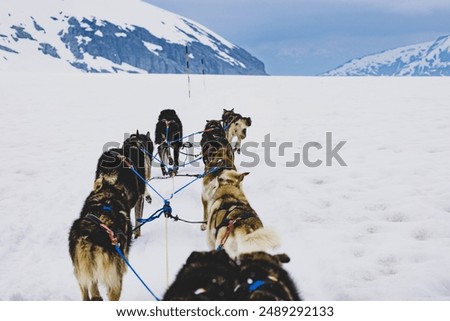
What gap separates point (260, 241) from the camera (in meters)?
2.58

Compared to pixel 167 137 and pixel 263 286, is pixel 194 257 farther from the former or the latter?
pixel 167 137

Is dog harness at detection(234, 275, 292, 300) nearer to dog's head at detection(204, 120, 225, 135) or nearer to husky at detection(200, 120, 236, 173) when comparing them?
husky at detection(200, 120, 236, 173)

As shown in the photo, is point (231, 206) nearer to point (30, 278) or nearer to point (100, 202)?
point (100, 202)

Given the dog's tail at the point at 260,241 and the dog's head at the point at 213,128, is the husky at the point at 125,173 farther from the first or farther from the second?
the dog's head at the point at 213,128

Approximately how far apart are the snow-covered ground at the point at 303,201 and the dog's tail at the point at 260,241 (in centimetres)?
95

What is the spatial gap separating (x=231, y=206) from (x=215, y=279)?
1099mm

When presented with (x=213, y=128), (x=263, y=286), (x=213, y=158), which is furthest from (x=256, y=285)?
(x=213, y=128)

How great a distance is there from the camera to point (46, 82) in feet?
67.1

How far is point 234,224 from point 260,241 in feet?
1.33

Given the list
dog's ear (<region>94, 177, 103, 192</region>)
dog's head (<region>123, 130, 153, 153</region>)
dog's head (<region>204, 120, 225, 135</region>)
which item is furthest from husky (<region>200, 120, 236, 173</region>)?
dog's ear (<region>94, 177, 103, 192</region>)

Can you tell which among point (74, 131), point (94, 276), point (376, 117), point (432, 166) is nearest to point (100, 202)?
point (94, 276)

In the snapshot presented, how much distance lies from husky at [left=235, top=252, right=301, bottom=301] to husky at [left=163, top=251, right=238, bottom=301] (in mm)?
74

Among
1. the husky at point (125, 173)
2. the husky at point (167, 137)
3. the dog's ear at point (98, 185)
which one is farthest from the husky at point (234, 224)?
the husky at point (167, 137)

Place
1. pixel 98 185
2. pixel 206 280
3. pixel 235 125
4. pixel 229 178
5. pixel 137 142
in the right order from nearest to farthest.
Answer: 1. pixel 206 280
2. pixel 98 185
3. pixel 229 178
4. pixel 137 142
5. pixel 235 125
